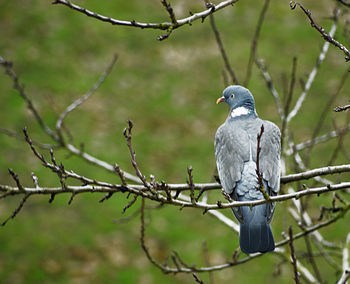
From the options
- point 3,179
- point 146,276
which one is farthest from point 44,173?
point 146,276

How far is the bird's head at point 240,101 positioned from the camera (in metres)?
4.17

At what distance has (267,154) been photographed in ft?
11.7

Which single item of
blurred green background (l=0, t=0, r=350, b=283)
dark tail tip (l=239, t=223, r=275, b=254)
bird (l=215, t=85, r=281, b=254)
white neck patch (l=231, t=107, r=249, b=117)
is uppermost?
blurred green background (l=0, t=0, r=350, b=283)

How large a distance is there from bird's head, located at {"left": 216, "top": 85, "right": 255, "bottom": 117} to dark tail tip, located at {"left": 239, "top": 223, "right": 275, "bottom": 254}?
1.25 meters

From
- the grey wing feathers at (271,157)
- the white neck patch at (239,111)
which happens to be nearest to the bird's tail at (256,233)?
the grey wing feathers at (271,157)

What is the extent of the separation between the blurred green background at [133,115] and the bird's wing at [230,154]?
1.35 metres

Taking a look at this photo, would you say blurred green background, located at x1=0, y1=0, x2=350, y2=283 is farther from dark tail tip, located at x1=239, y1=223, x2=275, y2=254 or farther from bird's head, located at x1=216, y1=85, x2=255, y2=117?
dark tail tip, located at x1=239, y1=223, x2=275, y2=254

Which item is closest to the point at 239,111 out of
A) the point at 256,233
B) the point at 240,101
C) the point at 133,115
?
the point at 240,101

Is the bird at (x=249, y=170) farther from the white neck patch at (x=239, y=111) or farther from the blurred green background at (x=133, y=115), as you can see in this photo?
the blurred green background at (x=133, y=115)

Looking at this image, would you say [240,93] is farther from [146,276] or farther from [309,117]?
[309,117]

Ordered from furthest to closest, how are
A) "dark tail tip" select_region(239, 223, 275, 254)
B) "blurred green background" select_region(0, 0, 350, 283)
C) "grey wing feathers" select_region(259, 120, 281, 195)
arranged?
"blurred green background" select_region(0, 0, 350, 283) → "grey wing feathers" select_region(259, 120, 281, 195) → "dark tail tip" select_region(239, 223, 275, 254)

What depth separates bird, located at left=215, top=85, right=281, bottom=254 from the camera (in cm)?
312

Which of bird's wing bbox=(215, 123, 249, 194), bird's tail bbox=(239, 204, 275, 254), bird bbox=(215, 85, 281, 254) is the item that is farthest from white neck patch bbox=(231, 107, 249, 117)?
bird's tail bbox=(239, 204, 275, 254)

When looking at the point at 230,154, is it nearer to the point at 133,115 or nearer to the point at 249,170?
the point at 249,170
